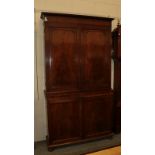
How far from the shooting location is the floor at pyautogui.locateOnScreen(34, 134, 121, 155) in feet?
9.64

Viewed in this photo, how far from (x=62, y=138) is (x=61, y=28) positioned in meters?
1.82

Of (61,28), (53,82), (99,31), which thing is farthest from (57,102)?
(99,31)

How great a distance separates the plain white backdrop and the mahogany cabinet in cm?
218

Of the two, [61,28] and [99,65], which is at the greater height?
[61,28]

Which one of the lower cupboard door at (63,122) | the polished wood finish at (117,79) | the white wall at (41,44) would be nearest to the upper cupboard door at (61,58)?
the lower cupboard door at (63,122)

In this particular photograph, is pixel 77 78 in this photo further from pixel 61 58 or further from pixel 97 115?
pixel 97 115

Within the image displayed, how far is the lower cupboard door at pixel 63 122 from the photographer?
9.66ft

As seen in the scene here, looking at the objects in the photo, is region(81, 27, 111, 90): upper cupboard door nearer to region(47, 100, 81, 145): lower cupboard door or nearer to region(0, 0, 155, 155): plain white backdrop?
region(47, 100, 81, 145): lower cupboard door

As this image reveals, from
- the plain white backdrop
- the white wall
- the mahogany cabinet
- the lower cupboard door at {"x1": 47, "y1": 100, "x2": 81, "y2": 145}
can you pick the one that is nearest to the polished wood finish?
the mahogany cabinet
